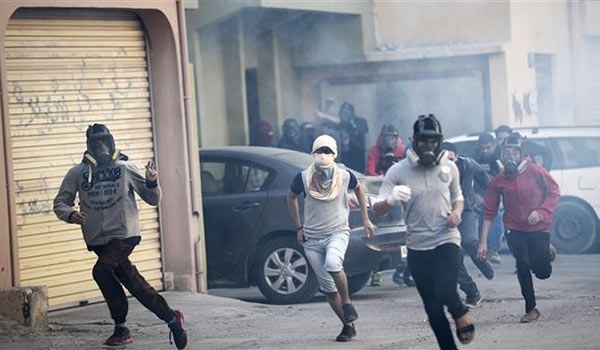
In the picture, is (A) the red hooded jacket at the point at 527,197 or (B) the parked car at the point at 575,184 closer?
(A) the red hooded jacket at the point at 527,197

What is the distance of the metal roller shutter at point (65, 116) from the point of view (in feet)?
40.4

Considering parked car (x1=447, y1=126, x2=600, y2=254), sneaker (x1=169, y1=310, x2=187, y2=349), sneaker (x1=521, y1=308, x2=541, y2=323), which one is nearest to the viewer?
sneaker (x1=169, y1=310, x2=187, y2=349)

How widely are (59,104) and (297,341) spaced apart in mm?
3712

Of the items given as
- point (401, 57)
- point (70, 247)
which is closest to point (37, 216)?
point (70, 247)

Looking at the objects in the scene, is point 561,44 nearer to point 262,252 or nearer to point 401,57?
point 401,57

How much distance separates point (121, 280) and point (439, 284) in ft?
8.85

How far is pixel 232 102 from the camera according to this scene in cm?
2156

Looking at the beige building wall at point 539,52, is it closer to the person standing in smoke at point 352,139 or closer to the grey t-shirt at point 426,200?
the person standing in smoke at point 352,139

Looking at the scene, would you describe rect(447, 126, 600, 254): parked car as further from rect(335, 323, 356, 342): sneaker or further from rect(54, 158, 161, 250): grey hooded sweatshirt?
rect(54, 158, 161, 250): grey hooded sweatshirt

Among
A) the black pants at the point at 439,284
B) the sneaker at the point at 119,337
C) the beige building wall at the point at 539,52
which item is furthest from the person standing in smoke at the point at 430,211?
the beige building wall at the point at 539,52

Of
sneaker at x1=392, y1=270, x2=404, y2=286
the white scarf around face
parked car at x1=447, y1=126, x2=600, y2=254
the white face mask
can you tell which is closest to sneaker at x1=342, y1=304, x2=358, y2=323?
the white scarf around face

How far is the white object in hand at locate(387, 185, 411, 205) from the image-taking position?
344 inches

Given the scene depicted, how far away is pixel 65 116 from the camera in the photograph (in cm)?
1278

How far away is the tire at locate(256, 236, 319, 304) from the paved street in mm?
200
